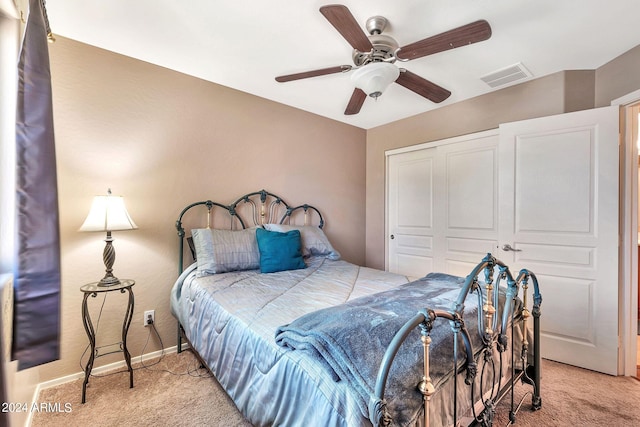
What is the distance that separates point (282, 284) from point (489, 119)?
2660 mm

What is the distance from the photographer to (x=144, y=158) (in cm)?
238

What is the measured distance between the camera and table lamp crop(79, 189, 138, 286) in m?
1.91

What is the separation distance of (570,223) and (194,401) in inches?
124

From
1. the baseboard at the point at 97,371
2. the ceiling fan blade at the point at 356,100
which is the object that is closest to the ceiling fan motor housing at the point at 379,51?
the ceiling fan blade at the point at 356,100

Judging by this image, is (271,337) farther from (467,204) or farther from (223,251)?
(467,204)

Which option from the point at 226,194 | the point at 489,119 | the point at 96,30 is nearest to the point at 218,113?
the point at 226,194

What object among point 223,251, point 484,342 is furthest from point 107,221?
point 484,342

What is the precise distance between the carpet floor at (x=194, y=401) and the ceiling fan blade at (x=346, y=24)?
2.26 meters

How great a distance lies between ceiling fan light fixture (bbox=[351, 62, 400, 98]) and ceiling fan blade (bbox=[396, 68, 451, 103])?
8.7 inches

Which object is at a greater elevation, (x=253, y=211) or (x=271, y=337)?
(x=253, y=211)

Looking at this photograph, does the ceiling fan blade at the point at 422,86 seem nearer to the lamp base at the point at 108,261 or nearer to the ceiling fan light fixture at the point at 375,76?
the ceiling fan light fixture at the point at 375,76

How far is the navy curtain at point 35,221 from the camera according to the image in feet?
3.08

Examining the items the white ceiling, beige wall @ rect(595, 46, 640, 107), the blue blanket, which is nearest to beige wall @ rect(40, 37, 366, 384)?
the white ceiling

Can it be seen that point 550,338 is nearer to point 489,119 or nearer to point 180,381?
point 489,119
